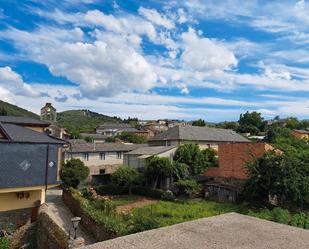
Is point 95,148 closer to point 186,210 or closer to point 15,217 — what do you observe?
point 186,210

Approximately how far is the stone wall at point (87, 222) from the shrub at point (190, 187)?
38.7 ft

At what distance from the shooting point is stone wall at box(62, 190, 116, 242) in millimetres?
14833

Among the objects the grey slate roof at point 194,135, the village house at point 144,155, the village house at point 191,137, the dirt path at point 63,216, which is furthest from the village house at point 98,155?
the dirt path at point 63,216

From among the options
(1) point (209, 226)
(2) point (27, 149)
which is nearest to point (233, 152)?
(2) point (27, 149)

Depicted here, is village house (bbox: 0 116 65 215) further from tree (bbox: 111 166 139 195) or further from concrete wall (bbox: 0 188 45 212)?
tree (bbox: 111 166 139 195)

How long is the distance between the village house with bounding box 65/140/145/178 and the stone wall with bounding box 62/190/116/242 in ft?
68.3

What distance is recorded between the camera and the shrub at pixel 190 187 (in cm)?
3036

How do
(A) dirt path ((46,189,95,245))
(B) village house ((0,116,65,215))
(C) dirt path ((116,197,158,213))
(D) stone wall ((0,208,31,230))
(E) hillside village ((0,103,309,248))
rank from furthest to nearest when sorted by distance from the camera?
(C) dirt path ((116,197,158,213)) → (D) stone wall ((0,208,31,230)) → (B) village house ((0,116,65,215)) → (A) dirt path ((46,189,95,245)) → (E) hillside village ((0,103,309,248))

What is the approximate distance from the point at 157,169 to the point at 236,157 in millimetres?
8318

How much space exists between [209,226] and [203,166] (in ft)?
100

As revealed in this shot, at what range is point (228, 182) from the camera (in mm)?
32469

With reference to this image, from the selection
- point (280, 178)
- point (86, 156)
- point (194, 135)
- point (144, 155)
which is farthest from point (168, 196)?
point (86, 156)

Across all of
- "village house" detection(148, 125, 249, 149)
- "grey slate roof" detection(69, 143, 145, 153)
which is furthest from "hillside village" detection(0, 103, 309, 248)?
"grey slate roof" detection(69, 143, 145, 153)

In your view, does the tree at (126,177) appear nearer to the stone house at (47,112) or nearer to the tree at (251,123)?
the stone house at (47,112)
